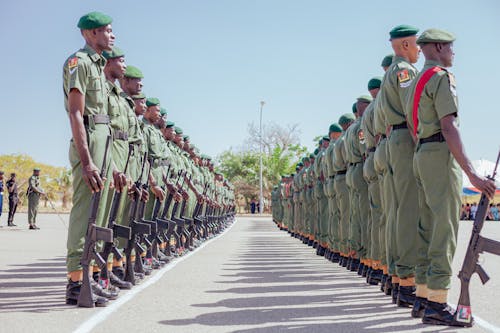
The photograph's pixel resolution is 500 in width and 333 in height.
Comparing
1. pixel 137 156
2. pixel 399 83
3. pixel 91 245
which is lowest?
pixel 91 245

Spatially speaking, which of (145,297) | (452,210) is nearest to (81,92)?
(145,297)

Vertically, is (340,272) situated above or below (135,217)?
below

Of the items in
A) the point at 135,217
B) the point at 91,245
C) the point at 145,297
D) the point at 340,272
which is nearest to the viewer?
the point at 91,245

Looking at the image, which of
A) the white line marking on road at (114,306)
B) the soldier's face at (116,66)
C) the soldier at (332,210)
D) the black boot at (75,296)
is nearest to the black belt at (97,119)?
the soldier's face at (116,66)

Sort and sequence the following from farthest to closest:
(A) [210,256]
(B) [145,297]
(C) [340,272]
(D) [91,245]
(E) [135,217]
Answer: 1. (A) [210,256]
2. (C) [340,272]
3. (E) [135,217]
4. (B) [145,297]
5. (D) [91,245]

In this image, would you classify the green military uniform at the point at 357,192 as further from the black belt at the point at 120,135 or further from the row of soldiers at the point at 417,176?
the black belt at the point at 120,135

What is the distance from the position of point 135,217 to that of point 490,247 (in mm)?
4348

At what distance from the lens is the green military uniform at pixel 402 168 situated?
6156 mm

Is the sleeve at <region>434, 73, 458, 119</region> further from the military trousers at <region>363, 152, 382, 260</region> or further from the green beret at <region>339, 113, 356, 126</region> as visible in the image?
the green beret at <region>339, 113, 356, 126</region>

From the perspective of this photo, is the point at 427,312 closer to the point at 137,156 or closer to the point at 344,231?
the point at 137,156

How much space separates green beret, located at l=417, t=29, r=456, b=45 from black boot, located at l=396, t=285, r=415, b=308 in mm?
2233

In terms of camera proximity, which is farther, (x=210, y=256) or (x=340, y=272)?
(x=210, y=256)

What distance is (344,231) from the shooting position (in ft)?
34.2

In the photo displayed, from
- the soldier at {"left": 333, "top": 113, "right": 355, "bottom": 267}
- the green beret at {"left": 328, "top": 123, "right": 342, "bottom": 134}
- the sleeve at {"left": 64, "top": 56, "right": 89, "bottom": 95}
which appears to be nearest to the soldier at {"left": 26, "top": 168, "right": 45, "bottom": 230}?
the green beret at {"left": 328, "top": 123, "right": 342, "bottom": 134}
